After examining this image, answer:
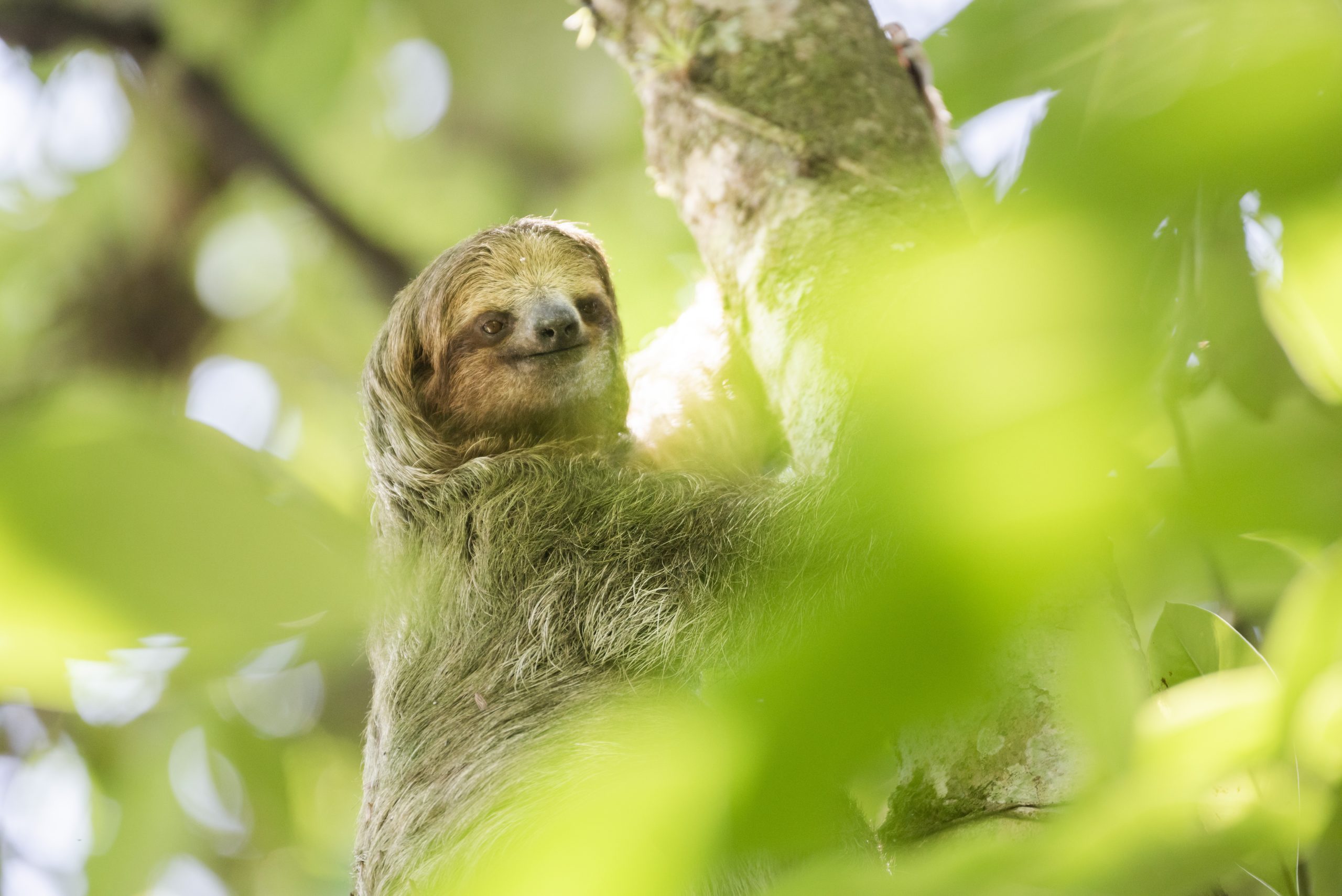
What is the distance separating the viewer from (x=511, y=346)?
4.64m

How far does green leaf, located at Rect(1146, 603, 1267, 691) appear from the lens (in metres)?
1.82

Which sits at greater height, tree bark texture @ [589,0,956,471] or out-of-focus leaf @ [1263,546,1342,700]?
tree bark texture @ [589,0,956,471]

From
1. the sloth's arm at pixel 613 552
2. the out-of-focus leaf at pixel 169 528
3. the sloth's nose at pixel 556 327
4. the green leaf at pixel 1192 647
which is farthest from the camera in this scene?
the sloth's nose at pixel 556 327

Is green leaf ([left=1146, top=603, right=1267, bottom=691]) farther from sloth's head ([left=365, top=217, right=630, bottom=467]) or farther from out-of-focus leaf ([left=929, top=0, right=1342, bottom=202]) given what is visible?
sloth's head ([left=365, top=217, right=630, bottom=467])

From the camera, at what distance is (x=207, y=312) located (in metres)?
7.47

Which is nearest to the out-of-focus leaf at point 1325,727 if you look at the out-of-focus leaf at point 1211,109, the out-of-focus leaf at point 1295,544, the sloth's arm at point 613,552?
the out-of-focus leaf at point 1295,544

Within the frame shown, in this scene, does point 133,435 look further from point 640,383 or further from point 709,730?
point 640,383

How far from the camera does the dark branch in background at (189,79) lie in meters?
6.68

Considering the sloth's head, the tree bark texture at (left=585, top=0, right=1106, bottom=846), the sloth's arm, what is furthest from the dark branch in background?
the sloth's arm

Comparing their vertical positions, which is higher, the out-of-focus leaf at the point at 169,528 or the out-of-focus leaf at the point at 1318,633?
the out-of-focus leaf at the point at 169,528

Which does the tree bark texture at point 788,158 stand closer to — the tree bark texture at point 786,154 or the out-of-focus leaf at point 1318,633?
the tree bark texture at point 786,154

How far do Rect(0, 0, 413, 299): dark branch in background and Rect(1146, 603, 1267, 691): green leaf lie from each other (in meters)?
6.42

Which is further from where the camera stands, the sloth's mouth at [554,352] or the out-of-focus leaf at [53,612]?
the sloth's mouth at [554,352]

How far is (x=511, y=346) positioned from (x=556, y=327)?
24 centimetres
